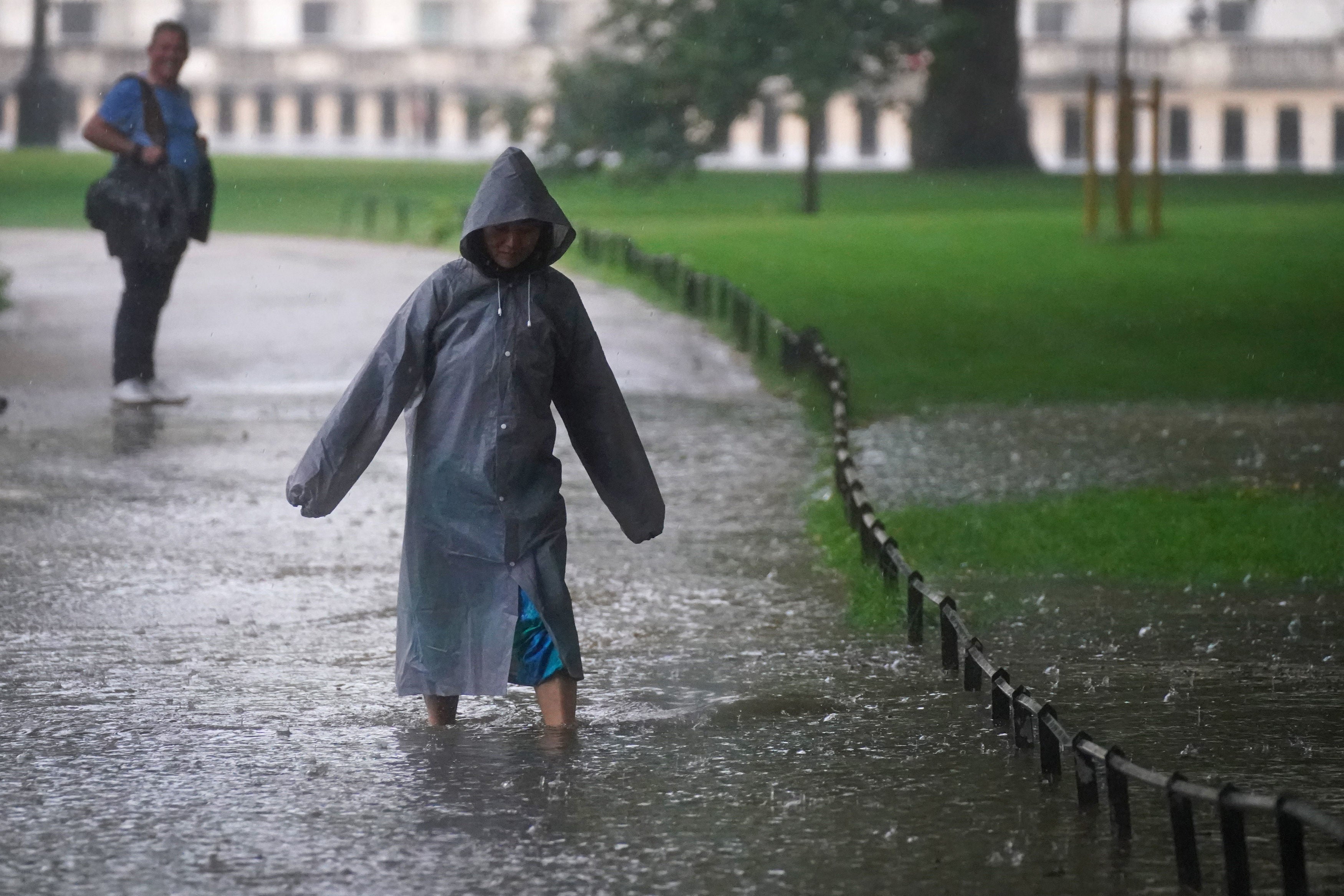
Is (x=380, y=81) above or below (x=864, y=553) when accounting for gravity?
above

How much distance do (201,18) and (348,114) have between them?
4.34 m

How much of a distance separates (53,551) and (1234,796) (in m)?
5.62

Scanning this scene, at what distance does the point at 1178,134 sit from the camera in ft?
187

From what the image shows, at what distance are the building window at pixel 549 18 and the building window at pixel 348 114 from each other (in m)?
4.85

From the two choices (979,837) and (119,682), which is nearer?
(979,837)

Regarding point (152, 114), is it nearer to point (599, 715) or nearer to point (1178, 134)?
point (599, 715)

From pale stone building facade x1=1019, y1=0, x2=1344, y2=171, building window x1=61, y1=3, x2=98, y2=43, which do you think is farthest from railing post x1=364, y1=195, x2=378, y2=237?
building window x1=61, y1=3, x2=98, y2=43

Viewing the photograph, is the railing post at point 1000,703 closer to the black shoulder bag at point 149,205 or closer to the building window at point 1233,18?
the black shoulder bag at point 149,205

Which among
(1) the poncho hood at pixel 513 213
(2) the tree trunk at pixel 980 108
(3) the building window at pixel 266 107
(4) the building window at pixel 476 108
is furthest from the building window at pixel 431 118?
(1) the poncho hood at pixel 513 213

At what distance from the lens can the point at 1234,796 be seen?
4.84 meters

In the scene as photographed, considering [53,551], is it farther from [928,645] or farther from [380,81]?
[380,81]

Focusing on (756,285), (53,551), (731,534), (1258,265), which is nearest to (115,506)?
(53,551)

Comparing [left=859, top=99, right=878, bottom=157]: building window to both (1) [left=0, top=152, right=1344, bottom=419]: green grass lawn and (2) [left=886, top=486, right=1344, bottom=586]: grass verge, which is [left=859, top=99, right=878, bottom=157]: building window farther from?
(2) [left=886, top=486, right=1344, bottom=586]: grass verge

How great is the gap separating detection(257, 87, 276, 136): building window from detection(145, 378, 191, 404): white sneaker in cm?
4910
